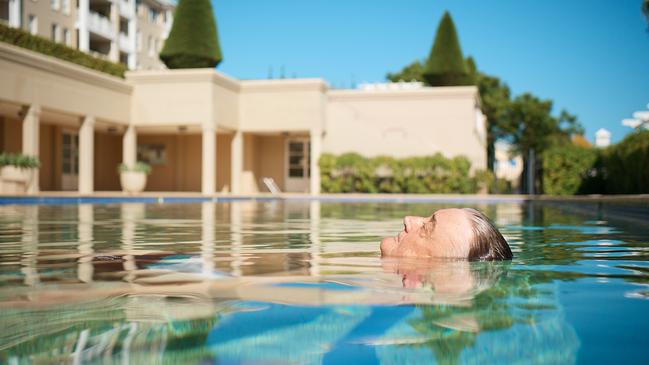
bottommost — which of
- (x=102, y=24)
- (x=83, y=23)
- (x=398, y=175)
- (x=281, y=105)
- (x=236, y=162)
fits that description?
(x=398, y=175)

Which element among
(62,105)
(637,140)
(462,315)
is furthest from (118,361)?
(62,105)

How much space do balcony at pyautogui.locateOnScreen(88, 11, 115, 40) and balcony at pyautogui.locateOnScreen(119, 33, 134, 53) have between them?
5.26 feet

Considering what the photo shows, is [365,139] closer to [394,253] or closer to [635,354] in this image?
[394,253]

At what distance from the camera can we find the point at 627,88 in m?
25.1

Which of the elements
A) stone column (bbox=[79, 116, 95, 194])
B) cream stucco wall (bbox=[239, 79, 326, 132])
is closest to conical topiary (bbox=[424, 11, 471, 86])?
cream stucco wall (bbox=[239, 79, 326, 132])

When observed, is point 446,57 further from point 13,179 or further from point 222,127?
point 13,179

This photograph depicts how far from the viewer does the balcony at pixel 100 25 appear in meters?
40.0

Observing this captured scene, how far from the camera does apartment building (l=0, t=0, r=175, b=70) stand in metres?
35.2

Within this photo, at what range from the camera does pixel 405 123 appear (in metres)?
26.2

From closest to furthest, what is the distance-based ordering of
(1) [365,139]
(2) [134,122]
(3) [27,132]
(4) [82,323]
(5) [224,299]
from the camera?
(4) [82,323]
(5) [224,299]
(3) [27,132]
(2) [134,122]
(1) [365,139]

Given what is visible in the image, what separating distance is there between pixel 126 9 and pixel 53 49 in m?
21.3

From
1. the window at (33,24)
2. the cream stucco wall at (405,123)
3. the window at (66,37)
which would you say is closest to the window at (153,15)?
the window at (66,37)

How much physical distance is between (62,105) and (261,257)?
17488mm

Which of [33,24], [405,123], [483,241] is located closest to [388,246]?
[483,241]
